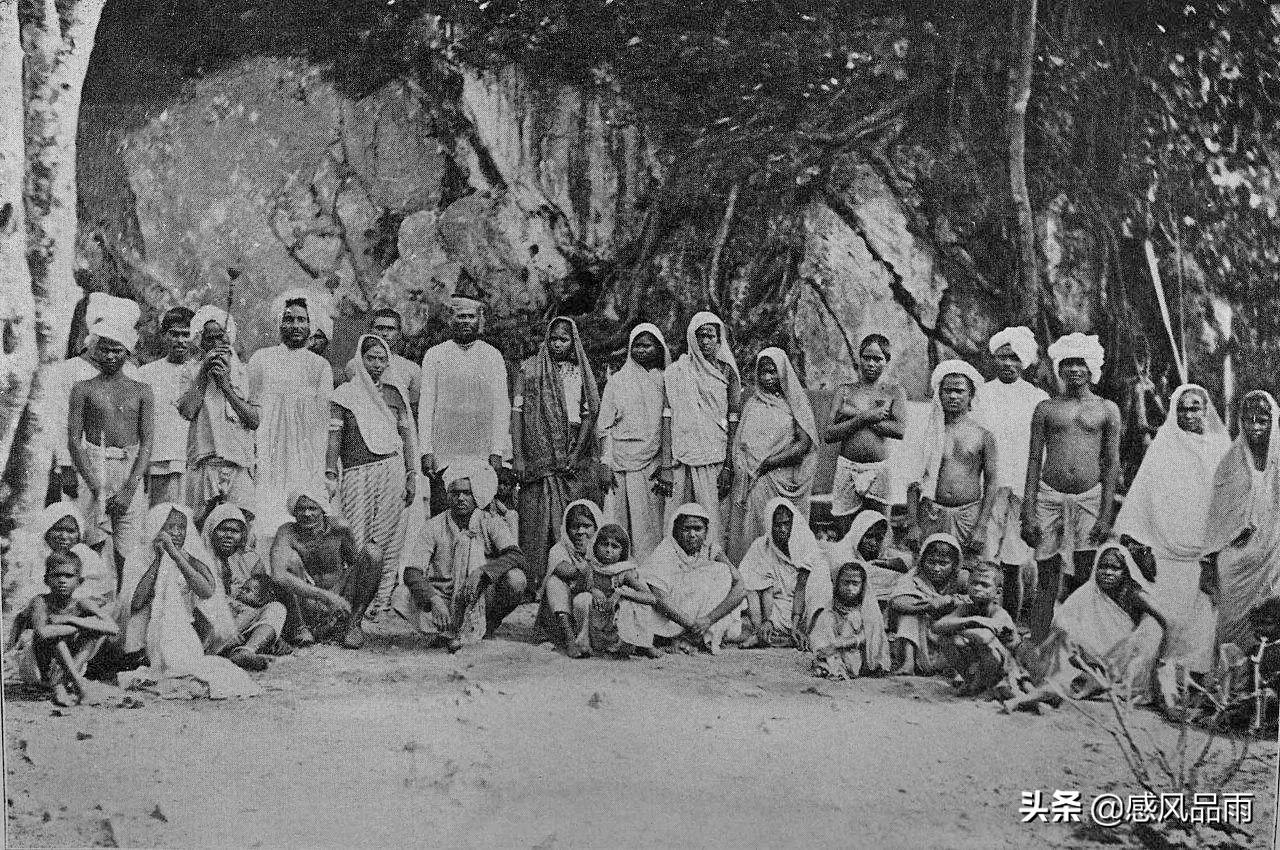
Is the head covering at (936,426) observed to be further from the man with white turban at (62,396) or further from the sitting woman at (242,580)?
the man with white turban at (62,396)

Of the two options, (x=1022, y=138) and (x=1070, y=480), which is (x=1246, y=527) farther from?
(x=1022, y=138)

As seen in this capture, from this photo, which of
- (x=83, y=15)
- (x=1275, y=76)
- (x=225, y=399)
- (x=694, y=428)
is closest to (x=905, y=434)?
(x=694, y=428)

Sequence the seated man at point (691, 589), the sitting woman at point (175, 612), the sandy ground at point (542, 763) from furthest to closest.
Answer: the seated man at point (691, 589)
the sitting woman at point (175, 612)
the sandy ground at point (542, 763)

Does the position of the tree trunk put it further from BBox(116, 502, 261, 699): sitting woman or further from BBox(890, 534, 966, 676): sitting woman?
BBox(116, 502, 261, 699): sitting woman

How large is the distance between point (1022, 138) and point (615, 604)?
100 inches

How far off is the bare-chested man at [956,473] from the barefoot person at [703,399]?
32.0 inches

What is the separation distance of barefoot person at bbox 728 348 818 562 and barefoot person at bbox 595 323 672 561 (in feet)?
1.01

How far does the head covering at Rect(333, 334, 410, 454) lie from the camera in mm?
5070

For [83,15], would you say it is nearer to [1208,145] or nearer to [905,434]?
[905,434]

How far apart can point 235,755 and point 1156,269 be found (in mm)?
4222

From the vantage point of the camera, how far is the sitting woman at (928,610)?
5.09 m

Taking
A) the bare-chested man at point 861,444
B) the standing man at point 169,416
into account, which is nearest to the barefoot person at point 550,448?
the bare-chested man at point 861,444

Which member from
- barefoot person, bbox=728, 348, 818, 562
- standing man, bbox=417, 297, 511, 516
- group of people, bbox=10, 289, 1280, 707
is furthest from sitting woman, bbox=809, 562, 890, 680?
standing man, bbox=417, 297, 511, 516

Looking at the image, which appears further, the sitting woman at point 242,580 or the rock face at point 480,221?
the rock face at point 480,221
